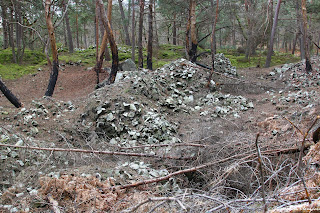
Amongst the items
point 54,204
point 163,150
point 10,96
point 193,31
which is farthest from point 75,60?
point 54,204

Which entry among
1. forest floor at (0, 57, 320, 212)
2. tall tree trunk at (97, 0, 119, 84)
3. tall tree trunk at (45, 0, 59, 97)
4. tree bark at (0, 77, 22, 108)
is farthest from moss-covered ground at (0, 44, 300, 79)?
tree bark at (0, 77, 22, 108)

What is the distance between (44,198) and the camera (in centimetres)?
317

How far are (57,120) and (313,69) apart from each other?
11.1 metres

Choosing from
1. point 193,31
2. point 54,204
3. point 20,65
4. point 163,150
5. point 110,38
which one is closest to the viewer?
point 54,204

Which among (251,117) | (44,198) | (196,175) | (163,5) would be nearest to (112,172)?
(44,198)

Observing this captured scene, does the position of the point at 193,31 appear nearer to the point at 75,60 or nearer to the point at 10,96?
the point at 10,96

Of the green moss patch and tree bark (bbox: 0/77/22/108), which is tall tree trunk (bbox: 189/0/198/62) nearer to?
tree bark (bbox: 0/77/22/108)

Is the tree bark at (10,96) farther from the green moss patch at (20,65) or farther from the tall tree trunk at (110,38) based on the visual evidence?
the green moss patch at (20,65)

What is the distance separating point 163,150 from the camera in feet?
16.3

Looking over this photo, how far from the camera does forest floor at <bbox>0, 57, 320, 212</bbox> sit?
9.98 ft

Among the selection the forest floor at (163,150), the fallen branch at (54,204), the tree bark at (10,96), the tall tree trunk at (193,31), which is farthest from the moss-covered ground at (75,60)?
the fallen branch at (54,204)

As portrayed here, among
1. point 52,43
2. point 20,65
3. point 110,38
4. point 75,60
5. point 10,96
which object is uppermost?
point 110,38

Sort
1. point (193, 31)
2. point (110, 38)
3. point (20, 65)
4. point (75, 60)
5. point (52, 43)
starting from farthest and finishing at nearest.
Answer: point (75, 60)
point (20, 65)
point (193, 31)
point (110, 38)
point (52, 43)

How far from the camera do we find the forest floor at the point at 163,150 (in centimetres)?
304
